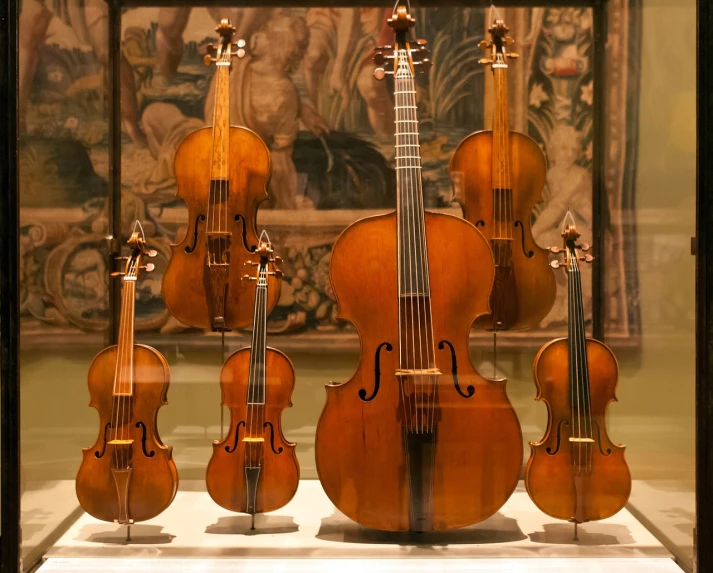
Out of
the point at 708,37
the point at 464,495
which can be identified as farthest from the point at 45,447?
the point at 708,37

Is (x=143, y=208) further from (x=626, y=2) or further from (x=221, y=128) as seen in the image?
(x=626, y=2)

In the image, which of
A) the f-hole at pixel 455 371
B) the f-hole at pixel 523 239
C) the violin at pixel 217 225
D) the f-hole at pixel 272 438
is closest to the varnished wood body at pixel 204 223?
the violin at pixel 217 225

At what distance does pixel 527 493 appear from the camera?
204cm

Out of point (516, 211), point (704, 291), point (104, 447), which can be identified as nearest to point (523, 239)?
point (516, 211)

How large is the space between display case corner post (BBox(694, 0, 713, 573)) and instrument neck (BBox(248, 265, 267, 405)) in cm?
94

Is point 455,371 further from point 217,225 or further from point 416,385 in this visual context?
point 217,225

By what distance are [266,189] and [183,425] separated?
1.98 ft

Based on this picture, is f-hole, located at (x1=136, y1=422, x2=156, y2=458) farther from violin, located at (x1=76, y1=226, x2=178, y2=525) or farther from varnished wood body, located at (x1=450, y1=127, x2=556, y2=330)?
varnished wood body, located at (x1=450, y1=127, x2=556, y2=330)

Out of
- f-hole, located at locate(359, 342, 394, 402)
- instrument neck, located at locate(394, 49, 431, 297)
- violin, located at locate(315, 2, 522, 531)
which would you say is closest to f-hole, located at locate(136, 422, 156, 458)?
violin, located at locate(315, 2, 522, 531)

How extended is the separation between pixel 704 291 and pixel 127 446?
4.19 feet

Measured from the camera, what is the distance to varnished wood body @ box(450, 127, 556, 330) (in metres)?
2.05

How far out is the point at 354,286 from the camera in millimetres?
1927

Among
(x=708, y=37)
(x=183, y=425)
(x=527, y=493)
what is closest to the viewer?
(x=708, y=37)

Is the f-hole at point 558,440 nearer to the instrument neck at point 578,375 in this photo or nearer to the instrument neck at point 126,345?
the instrument neck at point 578,375
